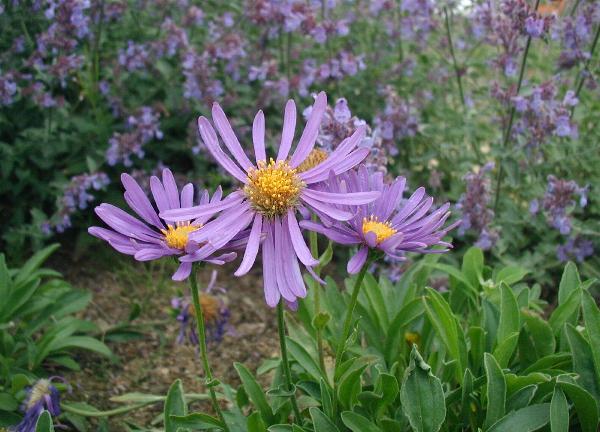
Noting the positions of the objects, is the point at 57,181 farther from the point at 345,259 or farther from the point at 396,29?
the point at 396,29

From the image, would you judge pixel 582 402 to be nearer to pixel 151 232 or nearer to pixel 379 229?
Answer: pixel 379 229

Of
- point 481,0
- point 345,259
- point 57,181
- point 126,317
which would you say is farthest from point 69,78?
point 481,0

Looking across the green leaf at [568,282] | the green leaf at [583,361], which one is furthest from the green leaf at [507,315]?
the green leaf at [568,282]

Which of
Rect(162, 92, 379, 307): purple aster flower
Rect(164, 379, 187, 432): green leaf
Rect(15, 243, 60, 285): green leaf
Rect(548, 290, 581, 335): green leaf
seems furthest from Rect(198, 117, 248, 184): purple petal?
Rect(15, 243, 60, 285): green leaf

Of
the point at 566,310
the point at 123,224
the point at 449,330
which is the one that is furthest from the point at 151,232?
the point at 566,310

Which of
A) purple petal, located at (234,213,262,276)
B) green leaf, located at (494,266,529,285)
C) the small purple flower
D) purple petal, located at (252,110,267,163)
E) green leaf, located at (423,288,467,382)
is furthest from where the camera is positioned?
the small purple flower

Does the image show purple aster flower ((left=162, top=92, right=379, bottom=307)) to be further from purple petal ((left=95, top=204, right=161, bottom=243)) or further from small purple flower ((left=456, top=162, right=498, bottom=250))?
small purple flower ((left=456, top=162, right=498, bottom=250))
